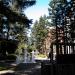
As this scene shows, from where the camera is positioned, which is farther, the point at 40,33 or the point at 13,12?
the point at 40,33

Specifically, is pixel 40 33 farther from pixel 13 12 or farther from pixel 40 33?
pixel 13 12

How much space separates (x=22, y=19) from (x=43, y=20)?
258 feet

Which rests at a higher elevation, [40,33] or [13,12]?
[40,33]

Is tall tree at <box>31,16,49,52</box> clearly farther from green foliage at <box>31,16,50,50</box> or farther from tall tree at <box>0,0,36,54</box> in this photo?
tall tree at <box>0,0,36,54</box>

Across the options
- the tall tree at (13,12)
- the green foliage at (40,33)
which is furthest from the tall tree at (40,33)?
the tall tree at (13,12)

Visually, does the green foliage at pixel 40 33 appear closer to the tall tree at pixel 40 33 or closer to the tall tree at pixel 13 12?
the tall tree at pixel 40 33

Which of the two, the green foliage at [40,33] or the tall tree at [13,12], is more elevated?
the green foliage at [40,33]

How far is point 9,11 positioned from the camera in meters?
24.1

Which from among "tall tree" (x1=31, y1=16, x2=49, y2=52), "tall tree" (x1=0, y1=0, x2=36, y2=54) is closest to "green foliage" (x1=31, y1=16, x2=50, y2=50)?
"tall tree" (x1=31, y1=16, x2=49, y2=52)

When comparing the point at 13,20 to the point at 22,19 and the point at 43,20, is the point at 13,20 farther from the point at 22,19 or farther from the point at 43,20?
the point at 43,20

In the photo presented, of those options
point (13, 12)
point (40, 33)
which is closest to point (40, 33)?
point (40, 33)

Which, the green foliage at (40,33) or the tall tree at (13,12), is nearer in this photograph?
the tall tree at (13,12)

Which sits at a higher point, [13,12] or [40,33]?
[40,33]

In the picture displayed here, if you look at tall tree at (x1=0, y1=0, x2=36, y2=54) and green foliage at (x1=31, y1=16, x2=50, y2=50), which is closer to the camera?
tall tree at (x1=0, y1=0, x2=36, y2=54)
